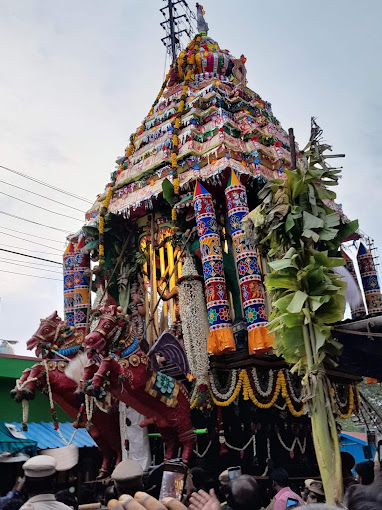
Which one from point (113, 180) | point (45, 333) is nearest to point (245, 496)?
point (45, 333)

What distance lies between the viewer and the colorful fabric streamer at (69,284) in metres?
12.4

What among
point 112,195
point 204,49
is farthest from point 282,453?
point 204,49

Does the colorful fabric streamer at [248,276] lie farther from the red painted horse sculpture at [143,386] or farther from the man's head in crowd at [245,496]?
the man's head in crowd at [245,496]

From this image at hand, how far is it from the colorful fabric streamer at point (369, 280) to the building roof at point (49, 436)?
24.7ft

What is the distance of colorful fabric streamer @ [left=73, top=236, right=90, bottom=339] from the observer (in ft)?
40.0

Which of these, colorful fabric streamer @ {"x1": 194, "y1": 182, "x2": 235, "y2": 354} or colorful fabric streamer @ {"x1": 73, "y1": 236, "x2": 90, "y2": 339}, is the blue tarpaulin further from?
colorful fabric streamer @ {"x1": 194, "y1": 182, "x2": 235, "y2": 354}

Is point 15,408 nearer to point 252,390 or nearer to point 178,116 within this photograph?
point 252,390

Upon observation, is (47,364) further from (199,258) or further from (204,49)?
(204,49)

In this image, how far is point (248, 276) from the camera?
978cm

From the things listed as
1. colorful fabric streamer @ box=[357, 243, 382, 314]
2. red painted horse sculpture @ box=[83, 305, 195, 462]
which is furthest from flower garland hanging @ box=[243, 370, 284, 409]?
colorful fabric streamer @ box=[357, 243, 382, 314]

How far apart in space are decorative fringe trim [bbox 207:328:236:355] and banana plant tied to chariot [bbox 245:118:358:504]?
2.85 meters

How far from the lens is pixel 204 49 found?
15445 millimetres

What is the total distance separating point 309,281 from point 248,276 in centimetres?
368

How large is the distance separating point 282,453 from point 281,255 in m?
5.34
